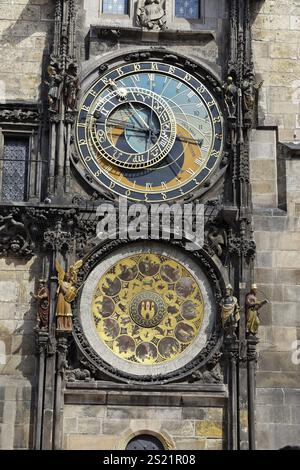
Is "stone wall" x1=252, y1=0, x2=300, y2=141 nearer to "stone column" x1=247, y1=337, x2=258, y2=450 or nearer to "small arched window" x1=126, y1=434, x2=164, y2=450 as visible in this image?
"stone column" x1=247, y1=337, x2=258, y2=450

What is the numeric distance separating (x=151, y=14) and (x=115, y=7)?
0.68m

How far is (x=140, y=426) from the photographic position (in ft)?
57.9

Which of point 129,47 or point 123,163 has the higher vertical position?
point 129,47

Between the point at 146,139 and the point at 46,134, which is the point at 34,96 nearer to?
the point at 46,134

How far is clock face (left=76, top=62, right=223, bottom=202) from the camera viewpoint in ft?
62.1

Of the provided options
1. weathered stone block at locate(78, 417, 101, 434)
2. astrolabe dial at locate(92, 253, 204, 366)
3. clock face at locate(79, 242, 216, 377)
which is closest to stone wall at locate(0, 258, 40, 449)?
weathered stone block at locate(78, 417, 101, 434)

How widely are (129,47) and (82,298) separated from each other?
14.5 feet

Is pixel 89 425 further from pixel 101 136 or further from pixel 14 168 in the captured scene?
pixel 101 136

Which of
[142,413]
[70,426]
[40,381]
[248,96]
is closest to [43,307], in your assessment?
[40,381]

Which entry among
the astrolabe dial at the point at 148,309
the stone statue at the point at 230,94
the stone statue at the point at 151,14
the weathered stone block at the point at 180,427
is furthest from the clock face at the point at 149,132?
Result: the weathered stone block at the point at 180,427

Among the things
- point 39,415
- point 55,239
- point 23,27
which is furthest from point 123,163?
point 39,415

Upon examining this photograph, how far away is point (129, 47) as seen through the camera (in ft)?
64.1
